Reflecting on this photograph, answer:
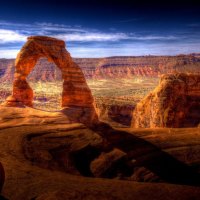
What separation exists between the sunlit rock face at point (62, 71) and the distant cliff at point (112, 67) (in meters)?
110

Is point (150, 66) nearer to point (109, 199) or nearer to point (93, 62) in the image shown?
point (93, 62)

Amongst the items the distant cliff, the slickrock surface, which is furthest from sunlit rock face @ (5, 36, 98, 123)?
the distant cliff

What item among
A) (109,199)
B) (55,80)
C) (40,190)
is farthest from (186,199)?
(55,80)

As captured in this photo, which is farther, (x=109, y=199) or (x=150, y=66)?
(x=150, y=66)

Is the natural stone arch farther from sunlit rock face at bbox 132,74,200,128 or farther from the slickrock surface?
sunlit rock face at bbox 132,74,200,128

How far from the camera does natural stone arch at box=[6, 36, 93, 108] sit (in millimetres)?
27125

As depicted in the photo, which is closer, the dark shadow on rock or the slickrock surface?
the slickrock surface

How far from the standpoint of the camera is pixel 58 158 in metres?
16.6

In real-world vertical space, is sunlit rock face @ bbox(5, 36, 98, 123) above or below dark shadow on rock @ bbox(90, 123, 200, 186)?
above

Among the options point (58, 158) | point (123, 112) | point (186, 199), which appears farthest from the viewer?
point (123, 112)

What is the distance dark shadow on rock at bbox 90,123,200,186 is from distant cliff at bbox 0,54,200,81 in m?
117

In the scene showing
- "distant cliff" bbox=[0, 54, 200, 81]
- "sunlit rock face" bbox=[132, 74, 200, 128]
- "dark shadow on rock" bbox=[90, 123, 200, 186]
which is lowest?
"dark shadow on rock" bbox=[90, 123, 200, 186]

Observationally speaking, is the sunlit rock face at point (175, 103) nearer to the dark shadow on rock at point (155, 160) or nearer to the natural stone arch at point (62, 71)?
the natural stone arch at point (62, 71)

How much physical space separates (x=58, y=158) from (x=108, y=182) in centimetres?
465
